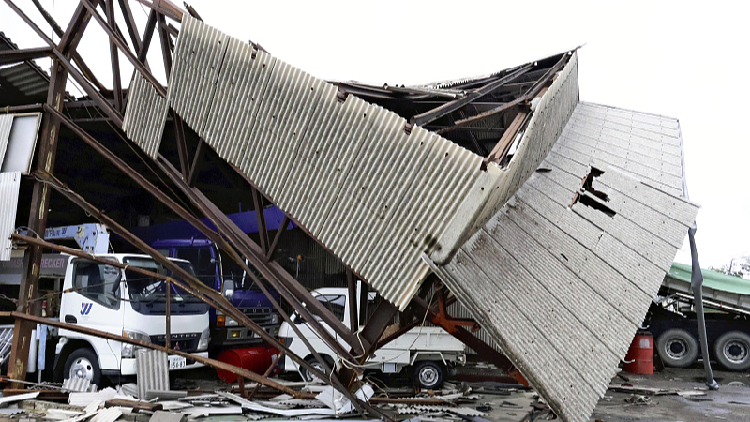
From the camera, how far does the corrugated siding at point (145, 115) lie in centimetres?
807

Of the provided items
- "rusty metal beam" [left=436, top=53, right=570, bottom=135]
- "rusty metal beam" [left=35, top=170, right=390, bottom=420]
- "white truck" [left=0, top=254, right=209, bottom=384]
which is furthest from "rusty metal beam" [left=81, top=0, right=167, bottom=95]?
"rusty metal beam" [left=436, top=53, right=570, bottom=135]

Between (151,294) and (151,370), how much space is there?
5.49ft

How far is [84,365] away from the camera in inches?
388

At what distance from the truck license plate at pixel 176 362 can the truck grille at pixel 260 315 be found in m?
2.52

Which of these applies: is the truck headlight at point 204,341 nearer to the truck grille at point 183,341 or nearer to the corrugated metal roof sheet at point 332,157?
the truck grille at point 183,341

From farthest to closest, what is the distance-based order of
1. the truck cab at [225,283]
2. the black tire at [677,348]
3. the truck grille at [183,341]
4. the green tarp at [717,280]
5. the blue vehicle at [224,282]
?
the black tire at [677,348] → the green tarp at [717,280] → the truck cab at [225,283] → the blue vehicle at [224,282] → the truck grille at [183,341]

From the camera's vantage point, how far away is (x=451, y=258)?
578 cm

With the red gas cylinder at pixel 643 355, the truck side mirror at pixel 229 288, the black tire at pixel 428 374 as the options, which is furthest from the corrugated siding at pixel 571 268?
the truck side mirror at pixel 229 288

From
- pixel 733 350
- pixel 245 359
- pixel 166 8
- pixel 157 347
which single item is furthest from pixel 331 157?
pixel 733 350

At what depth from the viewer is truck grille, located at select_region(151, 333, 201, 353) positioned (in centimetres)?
1022

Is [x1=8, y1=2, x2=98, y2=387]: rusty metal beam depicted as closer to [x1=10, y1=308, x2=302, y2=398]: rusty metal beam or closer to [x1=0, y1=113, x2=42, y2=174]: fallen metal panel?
[x1=0, y1=113, x2=42, y2=174]: fallen metal panel

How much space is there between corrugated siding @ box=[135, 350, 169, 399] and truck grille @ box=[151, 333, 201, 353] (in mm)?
718

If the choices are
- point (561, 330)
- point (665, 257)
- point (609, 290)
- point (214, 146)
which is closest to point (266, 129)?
point (214, 146)

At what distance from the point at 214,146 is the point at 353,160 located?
232 cm
